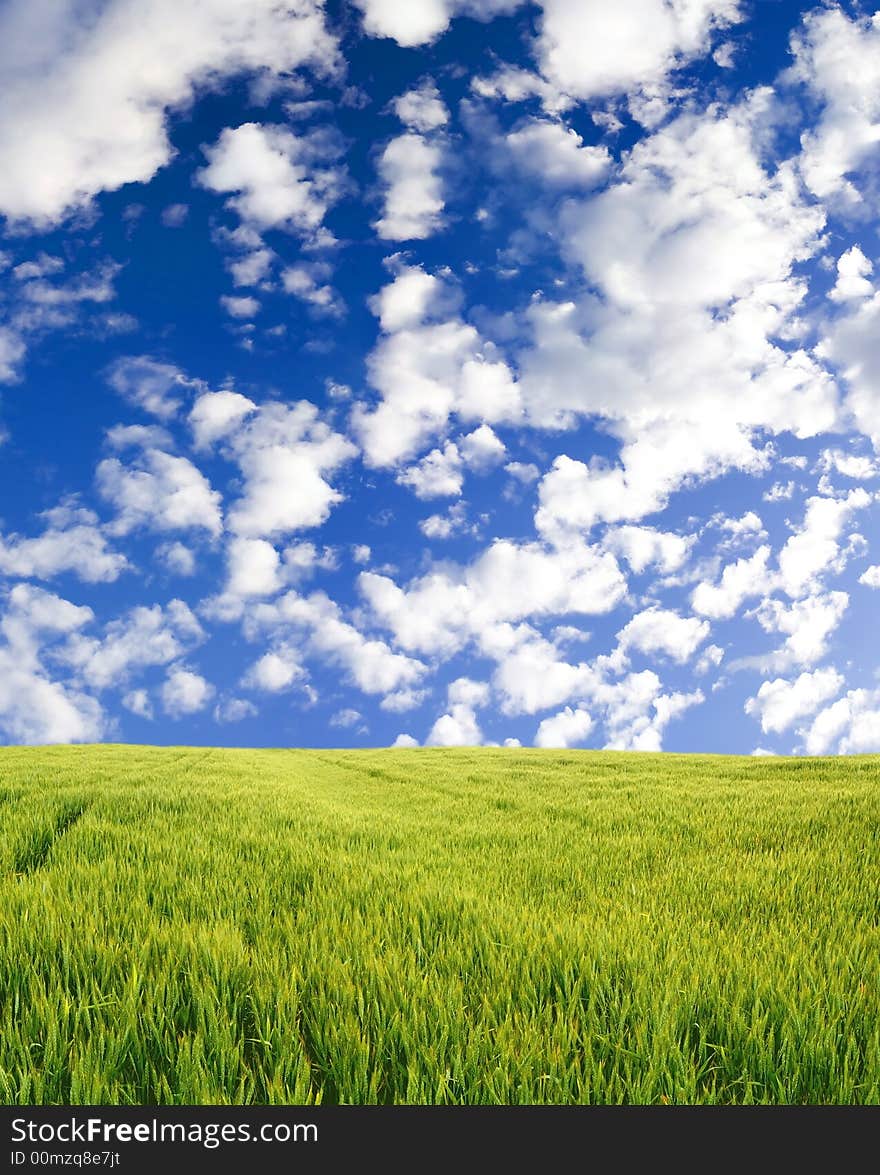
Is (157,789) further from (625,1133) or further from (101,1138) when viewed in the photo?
(625,1133)

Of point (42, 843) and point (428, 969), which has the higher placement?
point (42, 843)

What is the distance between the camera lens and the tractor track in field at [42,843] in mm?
5781

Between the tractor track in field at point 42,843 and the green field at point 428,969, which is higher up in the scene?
the tractor track in field at point 42,843

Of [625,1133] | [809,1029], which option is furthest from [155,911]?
[809,1029]

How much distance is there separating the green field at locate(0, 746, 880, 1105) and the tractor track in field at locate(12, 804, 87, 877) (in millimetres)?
40

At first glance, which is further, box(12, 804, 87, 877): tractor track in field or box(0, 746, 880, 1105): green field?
box(12, 804, 87, 877): tractor track in field

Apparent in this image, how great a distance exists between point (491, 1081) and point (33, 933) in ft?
9.48

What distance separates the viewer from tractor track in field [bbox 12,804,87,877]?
5.78 meters

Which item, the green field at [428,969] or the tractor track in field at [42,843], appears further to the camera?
the tractor track in field at [42,843]

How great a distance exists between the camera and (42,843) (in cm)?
672

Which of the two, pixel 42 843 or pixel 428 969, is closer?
pixel 428 969

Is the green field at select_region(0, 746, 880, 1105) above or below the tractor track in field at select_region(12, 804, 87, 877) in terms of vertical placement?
below

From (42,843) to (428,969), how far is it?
216 inches

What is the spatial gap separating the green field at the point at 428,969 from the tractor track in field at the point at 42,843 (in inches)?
1.6
